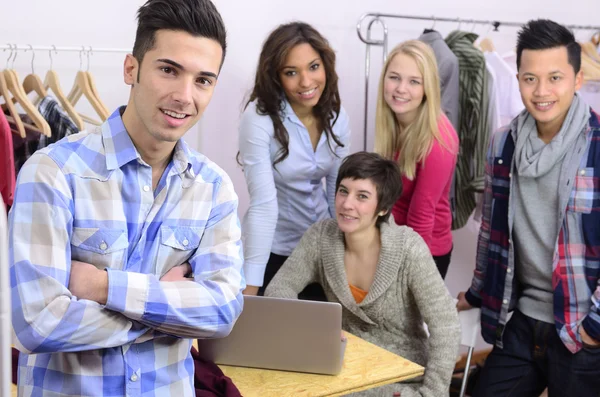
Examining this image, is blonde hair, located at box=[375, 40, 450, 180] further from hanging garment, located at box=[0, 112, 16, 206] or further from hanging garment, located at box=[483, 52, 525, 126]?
hanging garment, located at box=[0, 112, 16, 206]

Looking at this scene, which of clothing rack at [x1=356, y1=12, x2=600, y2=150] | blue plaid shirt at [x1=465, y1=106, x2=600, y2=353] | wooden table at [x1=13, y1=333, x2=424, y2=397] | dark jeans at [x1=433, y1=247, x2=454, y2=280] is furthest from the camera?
clothing rack at [x1=356, y1=12, x2=600, y2=150]

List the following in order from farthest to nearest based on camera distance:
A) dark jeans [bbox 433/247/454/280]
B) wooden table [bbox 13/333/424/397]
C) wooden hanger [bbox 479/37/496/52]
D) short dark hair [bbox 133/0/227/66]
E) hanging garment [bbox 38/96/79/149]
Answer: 1. wooden hanger [bbox 479/37/496/52]
2. dark jeans [bbox 433/247/454/280]
3. hanging garment [bbox 38/96/79/149]
4. wooden table [bbox 13/333/424/397]
5. short dark hair [bbox 133/0/227/66]

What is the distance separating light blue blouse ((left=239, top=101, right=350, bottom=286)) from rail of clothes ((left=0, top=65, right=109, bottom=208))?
0.63m

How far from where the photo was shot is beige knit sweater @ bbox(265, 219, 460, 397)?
2.59 m

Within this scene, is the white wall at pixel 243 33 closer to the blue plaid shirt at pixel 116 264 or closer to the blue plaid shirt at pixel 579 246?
the blue plaid shirt at pixel 579 246

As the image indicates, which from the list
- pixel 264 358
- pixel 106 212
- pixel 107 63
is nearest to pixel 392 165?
pixel 264 358

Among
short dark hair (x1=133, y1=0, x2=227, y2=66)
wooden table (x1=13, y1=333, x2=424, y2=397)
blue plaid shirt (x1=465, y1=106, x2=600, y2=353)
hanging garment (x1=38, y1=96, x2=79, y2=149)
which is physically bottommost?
wooden table (x1=13, y1=333, x2=424, y2=397)

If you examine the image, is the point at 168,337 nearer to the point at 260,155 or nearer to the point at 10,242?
the point at 10,242

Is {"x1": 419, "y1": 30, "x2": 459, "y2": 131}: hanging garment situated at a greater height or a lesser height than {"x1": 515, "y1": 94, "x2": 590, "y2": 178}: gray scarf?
greater

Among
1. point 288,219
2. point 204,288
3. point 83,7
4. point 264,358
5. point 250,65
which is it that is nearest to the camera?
point 204,288

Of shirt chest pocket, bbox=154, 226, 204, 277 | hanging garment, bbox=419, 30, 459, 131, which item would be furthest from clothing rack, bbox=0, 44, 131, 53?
shirt chest pocket, bbox=154, 226, 204, 277

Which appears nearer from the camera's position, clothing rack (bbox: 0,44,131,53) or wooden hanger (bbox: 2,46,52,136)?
wooden hanger (bbox: 2,46,52,136)

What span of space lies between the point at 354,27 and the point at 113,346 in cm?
281

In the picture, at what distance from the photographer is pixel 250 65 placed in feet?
12.0
